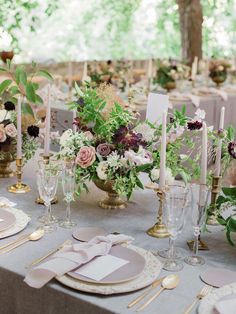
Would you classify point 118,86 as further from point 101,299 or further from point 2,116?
point 101,299

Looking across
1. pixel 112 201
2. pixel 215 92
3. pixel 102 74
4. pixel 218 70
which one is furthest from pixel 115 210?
pixel 218 70

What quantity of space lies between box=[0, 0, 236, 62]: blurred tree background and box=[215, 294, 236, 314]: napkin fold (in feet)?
19.3

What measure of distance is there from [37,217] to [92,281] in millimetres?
459

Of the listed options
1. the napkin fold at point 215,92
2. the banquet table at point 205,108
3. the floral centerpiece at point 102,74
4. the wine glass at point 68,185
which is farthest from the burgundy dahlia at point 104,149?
the napkin fold at point 215,92

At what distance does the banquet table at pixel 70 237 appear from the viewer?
103cm

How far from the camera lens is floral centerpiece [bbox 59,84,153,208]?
1.45 m

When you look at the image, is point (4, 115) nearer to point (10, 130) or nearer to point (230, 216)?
point (10, 130)

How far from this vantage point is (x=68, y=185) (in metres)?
1.39

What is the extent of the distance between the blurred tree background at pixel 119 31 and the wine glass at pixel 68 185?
5.36 metres

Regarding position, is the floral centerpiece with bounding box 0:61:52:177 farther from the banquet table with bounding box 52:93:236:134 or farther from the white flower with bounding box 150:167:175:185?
the banquet table with bounding box 52:93:236:134

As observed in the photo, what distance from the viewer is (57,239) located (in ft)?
4.34

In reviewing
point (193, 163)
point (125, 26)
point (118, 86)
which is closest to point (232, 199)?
point (193, 163)

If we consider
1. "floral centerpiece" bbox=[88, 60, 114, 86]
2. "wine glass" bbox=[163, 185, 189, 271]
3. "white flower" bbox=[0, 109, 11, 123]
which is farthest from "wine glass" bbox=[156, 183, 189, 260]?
"floral centerpiece" bbox=[88, 60, 114, 86]

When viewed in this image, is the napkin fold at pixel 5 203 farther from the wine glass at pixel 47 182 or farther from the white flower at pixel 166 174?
the white flower at pixel 166 174
